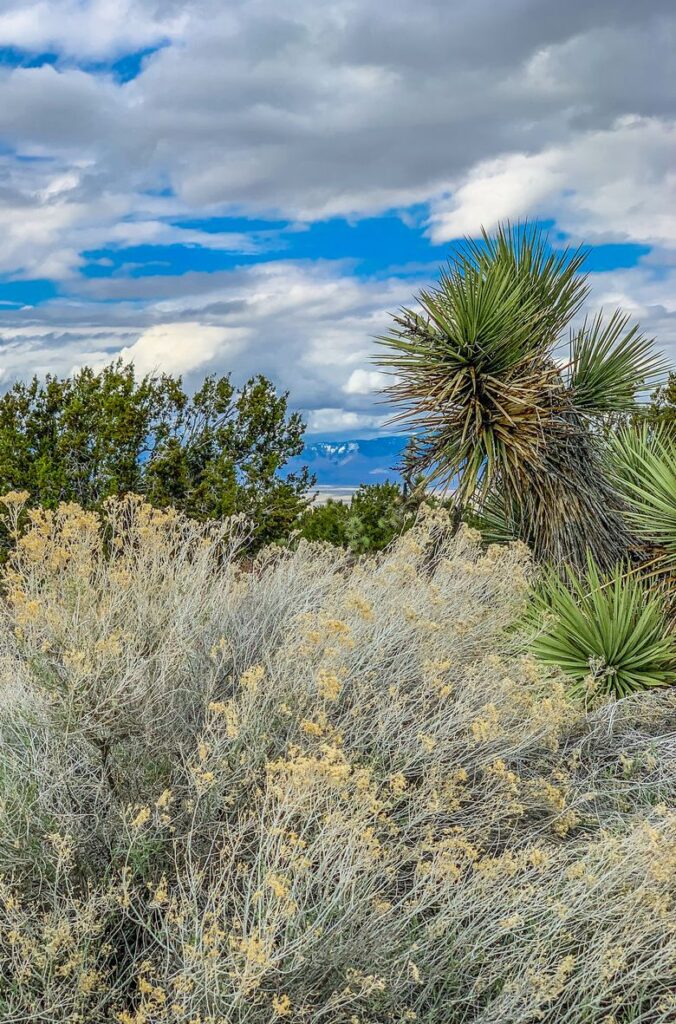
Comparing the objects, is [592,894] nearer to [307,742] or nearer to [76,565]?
[307,742]

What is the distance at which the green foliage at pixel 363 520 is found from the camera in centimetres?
1112

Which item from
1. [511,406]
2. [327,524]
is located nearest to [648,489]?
[511,406]

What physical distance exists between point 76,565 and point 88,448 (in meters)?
6.88

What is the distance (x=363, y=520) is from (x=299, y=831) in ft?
27.8

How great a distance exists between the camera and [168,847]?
321cm

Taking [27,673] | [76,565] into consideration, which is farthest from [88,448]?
[27,673]

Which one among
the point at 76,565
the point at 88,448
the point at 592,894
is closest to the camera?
the point at 592,894

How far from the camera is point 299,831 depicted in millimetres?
3252

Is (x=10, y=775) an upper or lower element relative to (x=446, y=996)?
upper

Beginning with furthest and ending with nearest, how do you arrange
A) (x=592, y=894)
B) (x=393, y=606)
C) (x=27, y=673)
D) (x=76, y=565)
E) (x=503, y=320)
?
1. (x=503, y=320)
2. (x=393, y=606)
3. (x=76, y=565)
4. (x=27, y=673)
5. (x=592, y=894)

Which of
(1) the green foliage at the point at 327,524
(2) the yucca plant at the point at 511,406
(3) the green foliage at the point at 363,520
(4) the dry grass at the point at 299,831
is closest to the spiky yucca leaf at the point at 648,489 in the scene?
(2) the yucca plant at the point at 511,406

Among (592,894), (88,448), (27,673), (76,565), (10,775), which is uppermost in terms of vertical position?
(88,448)

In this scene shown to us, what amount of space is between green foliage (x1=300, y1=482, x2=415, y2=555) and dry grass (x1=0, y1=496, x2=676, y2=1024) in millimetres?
6414

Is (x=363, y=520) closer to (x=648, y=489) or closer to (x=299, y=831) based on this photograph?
(x=648, y=489)
